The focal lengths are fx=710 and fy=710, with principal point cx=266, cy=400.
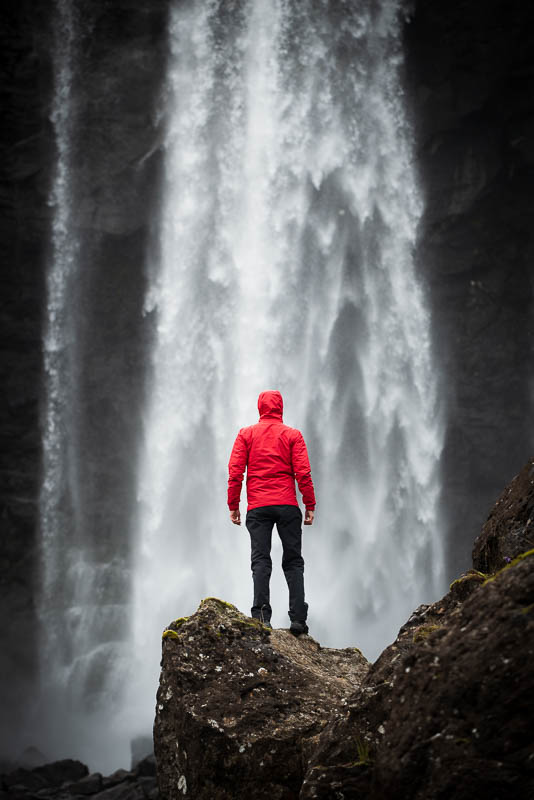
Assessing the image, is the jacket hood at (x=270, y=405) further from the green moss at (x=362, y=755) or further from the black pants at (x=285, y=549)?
the green moss at (x=362, y=755)

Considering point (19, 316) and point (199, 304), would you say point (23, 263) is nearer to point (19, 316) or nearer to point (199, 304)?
point (19, 316)

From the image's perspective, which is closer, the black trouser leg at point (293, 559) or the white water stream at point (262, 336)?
the black trouser leg at point (293, 559)

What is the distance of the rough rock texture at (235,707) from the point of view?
3.78 metres

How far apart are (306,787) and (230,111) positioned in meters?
20.7

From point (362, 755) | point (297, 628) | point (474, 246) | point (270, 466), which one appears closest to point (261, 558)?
point (297, 628)

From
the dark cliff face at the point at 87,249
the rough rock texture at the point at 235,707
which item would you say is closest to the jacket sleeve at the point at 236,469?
the rough rock texture at the point at 235,707

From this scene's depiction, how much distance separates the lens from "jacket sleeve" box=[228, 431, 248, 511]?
5406 millimetres

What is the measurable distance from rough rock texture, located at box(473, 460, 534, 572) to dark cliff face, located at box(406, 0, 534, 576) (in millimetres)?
16928

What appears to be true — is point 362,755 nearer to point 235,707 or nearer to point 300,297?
point 235,707

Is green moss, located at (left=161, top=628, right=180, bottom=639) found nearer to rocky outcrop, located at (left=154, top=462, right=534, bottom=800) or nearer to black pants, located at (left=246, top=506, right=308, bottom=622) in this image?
rocky outcrop, located at (left=154, top=462, right=534, bottom=800)

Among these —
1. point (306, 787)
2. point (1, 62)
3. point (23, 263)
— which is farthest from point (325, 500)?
point (306, 787)

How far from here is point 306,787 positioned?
10.2 ft

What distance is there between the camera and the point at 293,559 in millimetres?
5328

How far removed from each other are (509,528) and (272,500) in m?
1.97
